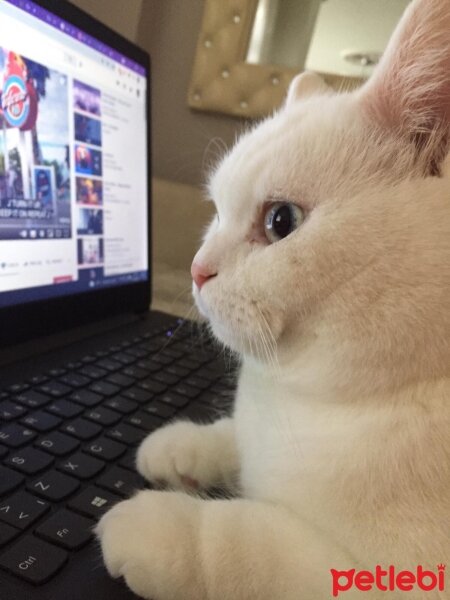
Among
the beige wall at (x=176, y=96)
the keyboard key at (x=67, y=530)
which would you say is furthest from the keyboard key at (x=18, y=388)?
the beige wall at (x=176, y=96)

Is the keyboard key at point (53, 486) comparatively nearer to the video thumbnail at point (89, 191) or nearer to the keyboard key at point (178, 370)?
the keyboard key at point (178, 370)

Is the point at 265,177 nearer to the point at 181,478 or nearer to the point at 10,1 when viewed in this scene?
the point at 181,478

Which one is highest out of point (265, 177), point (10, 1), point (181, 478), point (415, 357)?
point (10, 1)

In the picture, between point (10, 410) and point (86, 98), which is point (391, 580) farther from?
point (86, 98)

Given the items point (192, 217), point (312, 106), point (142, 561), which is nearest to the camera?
point (142, 561)

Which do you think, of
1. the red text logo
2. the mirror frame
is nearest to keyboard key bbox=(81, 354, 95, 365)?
the red text logo

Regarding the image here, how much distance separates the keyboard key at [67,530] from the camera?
36 centimetres

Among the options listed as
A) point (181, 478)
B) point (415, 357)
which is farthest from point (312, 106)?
point (181, 478)

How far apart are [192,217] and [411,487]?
46.1 inches

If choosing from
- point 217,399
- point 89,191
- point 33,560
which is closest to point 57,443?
point 33,560

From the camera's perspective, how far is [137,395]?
0.62 meters

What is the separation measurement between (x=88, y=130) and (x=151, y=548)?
0.66m

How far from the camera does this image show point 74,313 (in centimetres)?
79

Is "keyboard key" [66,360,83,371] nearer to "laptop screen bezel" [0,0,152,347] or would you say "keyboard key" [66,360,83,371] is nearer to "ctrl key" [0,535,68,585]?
"laptop screen bezel" [0,0,152,347]
